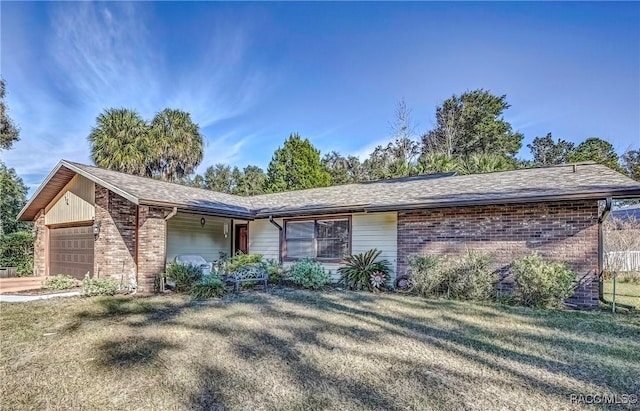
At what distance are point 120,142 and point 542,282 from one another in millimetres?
20004

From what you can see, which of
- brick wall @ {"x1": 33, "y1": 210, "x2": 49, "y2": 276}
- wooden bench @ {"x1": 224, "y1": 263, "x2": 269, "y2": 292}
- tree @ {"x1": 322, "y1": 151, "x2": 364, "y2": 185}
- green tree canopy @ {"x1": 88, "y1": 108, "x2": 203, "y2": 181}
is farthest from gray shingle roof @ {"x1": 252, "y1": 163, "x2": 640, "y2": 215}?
tree @ {"x1": 322, "y1": 151, "x2": 364, "y2": 185}

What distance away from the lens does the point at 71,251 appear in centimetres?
1204

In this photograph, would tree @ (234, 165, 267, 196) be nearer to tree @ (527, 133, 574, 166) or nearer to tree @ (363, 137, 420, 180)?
tree @ (363, 137, 420, 180)

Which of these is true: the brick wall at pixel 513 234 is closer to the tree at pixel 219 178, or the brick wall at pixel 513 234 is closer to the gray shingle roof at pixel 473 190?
the gray shingle roof at pixel 473 190

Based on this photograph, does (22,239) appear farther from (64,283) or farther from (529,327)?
(529,327)

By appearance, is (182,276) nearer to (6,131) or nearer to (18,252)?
(18,252)

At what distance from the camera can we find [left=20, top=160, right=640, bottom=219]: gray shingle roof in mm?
8258

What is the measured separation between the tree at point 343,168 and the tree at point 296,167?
3627 mm

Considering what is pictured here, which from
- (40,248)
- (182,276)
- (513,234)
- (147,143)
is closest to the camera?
(513,234)

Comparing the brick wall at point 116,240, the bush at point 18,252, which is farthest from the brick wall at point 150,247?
the bush at point 18,252

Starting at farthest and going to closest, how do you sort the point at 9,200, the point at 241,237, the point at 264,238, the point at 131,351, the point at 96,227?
the point at 9,200
the point at 241,237
the point at 264,238
the point at 96,227
the point at 131,351

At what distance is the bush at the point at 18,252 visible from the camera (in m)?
14.3

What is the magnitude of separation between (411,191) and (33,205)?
1305cm

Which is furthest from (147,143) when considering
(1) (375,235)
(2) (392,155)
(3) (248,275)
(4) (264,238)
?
(2) (392,155)
